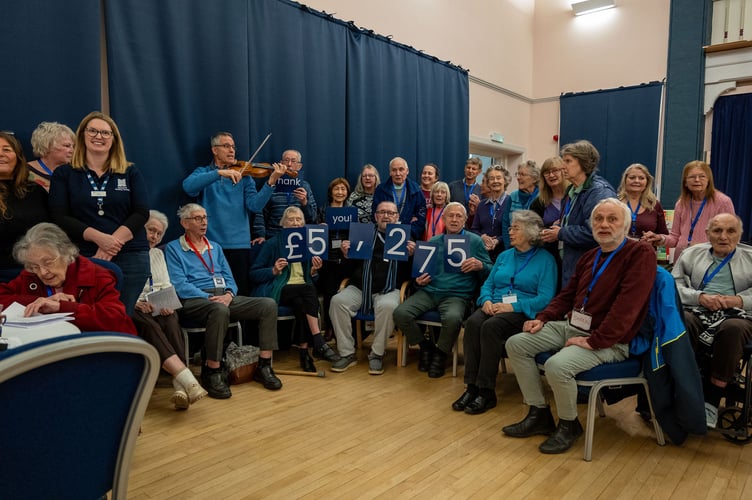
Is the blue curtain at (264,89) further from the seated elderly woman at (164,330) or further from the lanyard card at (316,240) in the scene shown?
the lanyard card at (316,240)

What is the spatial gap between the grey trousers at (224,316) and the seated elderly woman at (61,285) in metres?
1.11

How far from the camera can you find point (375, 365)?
3.81 metres

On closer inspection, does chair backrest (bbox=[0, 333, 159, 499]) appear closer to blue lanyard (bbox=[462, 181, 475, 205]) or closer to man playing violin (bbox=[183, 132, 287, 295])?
man playing violin (bbox=[183, 132, 287, 295])

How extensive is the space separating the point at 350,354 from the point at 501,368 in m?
1.16

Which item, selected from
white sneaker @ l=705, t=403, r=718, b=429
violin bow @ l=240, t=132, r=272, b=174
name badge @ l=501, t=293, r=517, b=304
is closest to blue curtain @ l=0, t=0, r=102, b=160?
violin bow @ l=240, t=132, r=272, b=174

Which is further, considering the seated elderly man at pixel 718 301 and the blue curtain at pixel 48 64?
the blue curtain at pixel 48 64

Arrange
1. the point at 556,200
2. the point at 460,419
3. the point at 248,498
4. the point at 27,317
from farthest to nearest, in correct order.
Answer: the point at 556,200 < the point at 460,419 < the point at 248,498 < the point at 27,317

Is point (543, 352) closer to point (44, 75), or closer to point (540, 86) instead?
point (44, 75)

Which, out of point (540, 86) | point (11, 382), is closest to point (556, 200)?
point (11, 382)

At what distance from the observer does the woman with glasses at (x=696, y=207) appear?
357 centimetres

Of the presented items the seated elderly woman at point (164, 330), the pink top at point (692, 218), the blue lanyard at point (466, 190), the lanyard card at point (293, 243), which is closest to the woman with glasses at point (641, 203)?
the pink top at point (692, 218)

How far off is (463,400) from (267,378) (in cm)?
133

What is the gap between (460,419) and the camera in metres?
2.98

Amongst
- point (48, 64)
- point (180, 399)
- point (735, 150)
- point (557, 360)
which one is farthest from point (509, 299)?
point (735, 150)
